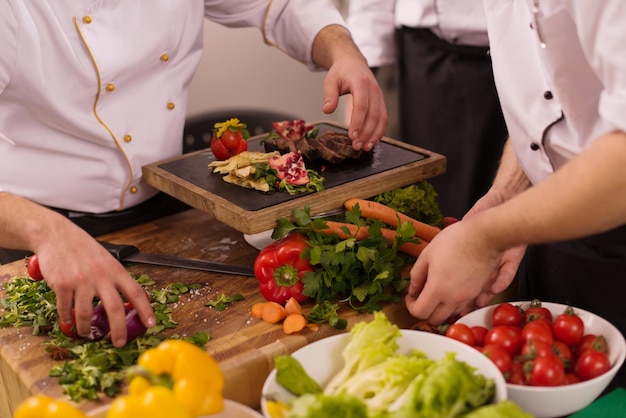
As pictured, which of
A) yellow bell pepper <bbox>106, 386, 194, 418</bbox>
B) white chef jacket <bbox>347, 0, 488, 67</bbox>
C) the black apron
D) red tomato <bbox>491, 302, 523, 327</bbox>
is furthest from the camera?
the black apron

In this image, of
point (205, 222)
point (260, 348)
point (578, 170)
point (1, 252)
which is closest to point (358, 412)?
point (260, 348)

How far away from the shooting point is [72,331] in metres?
1.41

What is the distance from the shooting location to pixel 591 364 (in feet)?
3.79

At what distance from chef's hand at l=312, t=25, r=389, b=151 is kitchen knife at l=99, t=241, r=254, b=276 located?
1.42 ft

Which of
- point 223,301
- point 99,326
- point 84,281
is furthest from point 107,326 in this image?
point 223,301

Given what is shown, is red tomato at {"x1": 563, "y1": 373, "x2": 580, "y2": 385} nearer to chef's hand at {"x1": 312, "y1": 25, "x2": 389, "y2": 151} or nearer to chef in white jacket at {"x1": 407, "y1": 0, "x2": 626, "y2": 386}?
chef in white jacket at {"x1": 407, "y1": 0, "x2": 626, "y2": 386}

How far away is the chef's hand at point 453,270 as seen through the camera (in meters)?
1.26

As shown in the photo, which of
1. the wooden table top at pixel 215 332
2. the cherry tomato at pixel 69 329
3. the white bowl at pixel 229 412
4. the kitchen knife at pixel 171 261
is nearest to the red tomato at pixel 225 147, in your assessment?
the wooden table top at pixel 215 332

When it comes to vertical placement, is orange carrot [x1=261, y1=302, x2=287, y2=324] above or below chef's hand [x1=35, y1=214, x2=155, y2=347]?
below

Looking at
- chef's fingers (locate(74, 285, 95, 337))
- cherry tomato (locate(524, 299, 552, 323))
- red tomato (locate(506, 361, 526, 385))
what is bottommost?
chef's fingers (locate(74, 285, 95, 337))

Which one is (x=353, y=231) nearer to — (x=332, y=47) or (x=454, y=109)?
(x=332, y=47)

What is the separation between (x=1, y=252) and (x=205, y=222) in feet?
1.73

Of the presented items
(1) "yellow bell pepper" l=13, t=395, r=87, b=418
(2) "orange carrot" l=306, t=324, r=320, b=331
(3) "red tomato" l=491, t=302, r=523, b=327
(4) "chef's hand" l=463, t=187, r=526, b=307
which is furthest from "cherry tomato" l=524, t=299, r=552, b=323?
(1) "yellow bell pepper" l=13, t=395, r=87, b=418

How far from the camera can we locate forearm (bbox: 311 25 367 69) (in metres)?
2.04
